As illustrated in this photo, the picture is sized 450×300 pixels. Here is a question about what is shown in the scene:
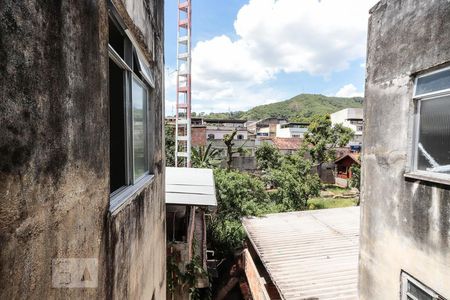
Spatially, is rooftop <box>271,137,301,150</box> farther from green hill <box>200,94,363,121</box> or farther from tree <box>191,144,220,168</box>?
green hill <box>200,94,363,121</box>

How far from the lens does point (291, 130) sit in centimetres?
4853

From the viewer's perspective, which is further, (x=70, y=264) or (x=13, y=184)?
(x=70, y=264)

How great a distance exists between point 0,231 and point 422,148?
472 cm

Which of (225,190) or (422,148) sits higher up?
(422,148)

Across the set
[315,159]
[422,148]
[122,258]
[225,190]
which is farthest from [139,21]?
[315,159]

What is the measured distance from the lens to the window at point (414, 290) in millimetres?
3820

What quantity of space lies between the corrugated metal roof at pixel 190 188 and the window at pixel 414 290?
342cm

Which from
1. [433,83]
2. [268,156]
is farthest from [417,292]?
[268,156]

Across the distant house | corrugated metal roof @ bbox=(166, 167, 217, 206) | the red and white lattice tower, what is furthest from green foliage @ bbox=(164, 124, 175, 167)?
corrugated metal roof @ bbox=(166, 167, 217, 206)

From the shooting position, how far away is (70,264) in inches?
57.4

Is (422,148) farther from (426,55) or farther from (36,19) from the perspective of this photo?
(36,19)

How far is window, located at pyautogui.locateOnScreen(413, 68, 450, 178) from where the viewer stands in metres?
3.60

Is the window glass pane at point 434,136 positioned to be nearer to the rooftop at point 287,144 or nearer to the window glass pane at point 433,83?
the window glass pane at point 433,83

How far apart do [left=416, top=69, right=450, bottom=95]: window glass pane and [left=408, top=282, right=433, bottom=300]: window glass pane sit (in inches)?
112
